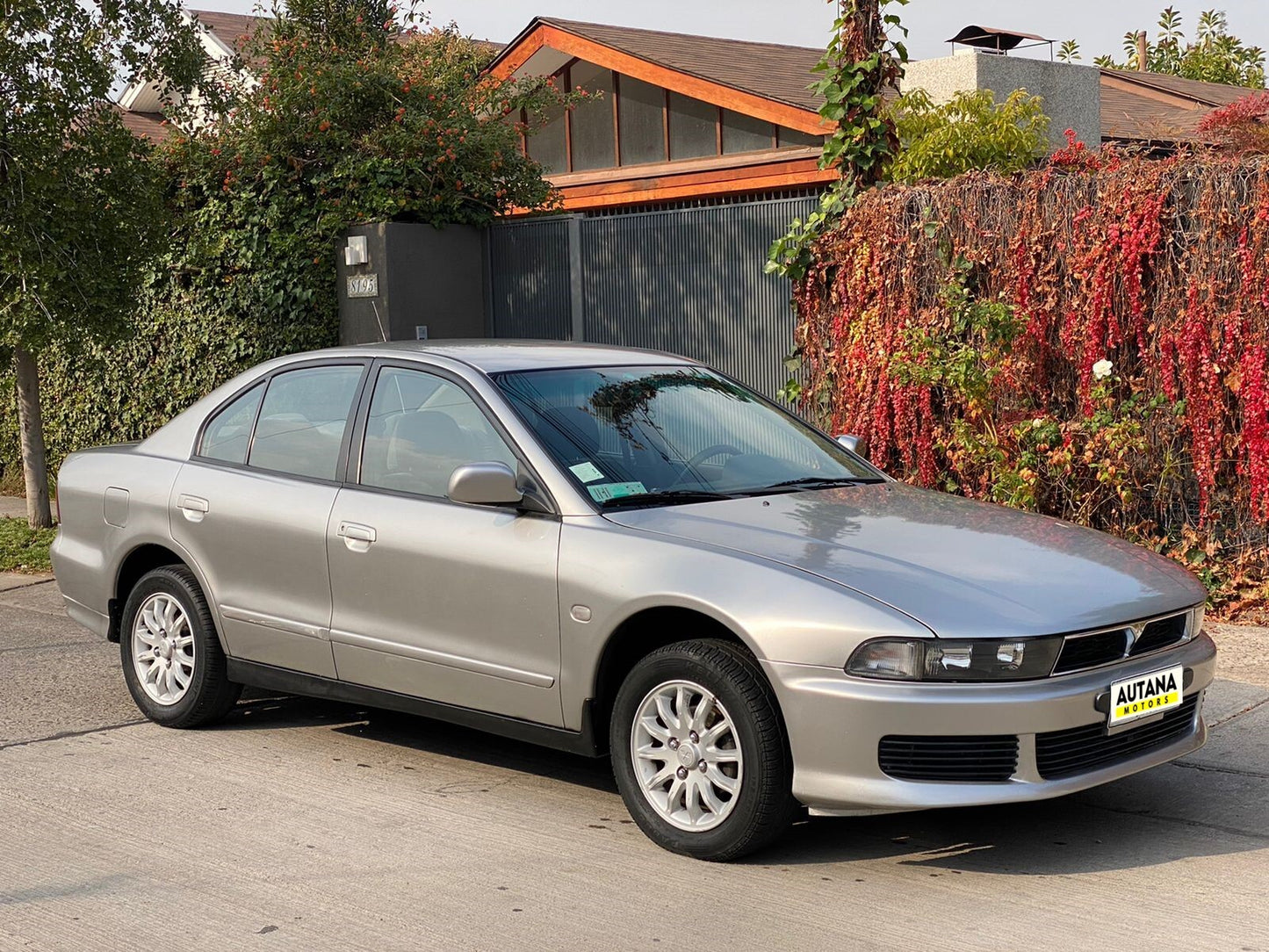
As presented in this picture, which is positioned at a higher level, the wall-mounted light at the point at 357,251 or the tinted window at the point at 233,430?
the wall-mounted light at the point at 357,251

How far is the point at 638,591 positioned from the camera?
503 cm

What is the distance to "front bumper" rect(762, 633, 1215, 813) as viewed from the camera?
179 inches

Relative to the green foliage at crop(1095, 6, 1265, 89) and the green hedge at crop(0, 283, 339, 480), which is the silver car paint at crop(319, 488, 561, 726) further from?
the green foliage at crop(1095, 6, 1265, 89)

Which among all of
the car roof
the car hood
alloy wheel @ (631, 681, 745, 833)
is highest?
the car roof

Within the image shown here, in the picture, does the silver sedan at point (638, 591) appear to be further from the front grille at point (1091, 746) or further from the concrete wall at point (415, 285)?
the concrete wall at point (415, 285)

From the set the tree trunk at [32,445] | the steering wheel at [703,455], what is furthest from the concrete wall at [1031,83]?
the steering wheel at [703,455]

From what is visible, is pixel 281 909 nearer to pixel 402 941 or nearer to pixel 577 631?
pixel 402 941

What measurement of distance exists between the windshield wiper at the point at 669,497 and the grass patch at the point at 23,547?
658 cm

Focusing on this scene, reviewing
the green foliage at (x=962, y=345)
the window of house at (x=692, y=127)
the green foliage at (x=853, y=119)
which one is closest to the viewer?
the green foliage at (x=962, y=345)

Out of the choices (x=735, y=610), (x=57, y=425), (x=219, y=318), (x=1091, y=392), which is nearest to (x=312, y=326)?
(x=219, y=318)

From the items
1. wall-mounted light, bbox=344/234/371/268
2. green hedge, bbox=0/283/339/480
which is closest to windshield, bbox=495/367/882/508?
wall-mounted light, bbox=344/234/371/268

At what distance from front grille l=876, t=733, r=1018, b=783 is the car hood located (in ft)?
1.06

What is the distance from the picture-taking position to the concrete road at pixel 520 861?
438cm

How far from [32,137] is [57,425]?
176 inches
